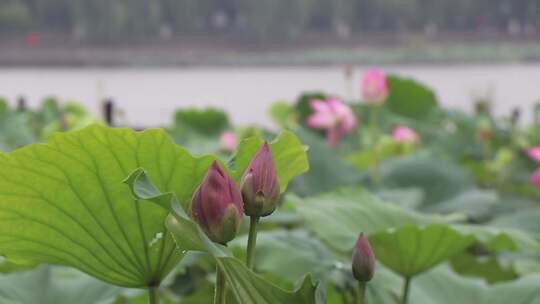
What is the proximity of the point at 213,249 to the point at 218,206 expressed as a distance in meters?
0.02

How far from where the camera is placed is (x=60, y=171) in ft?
1.43

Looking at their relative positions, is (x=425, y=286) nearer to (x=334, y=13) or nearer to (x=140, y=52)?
(x=140, y=52)

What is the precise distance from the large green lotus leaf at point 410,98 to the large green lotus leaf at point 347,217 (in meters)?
0.96

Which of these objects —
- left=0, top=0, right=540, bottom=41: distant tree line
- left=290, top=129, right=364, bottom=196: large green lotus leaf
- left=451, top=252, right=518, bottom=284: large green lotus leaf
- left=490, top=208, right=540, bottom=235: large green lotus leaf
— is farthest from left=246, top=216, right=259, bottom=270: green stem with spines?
left=0, top=0, right=540, bottom=41: distant tree line

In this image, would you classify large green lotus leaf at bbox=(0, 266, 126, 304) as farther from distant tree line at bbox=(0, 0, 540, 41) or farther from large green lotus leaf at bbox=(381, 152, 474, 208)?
distant tree line at bbox=(0, 0, 540, 41)

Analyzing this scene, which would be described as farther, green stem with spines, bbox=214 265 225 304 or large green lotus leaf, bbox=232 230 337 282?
large green lotus leaf, bbox=232 230 337 282

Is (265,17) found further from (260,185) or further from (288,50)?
(260,185)

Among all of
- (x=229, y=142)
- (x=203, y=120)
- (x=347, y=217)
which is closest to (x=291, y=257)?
(x=347, y=217)

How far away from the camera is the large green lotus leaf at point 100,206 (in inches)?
17.1

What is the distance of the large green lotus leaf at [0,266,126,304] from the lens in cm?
54

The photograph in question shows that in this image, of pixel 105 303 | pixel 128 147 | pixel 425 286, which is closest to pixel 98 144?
pixel 128 147

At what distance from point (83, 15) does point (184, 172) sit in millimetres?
26604

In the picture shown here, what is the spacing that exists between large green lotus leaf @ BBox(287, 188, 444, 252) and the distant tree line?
2498 cm

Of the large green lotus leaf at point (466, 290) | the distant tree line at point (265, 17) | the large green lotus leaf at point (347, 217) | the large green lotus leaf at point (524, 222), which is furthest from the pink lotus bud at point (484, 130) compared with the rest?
the distant tree line at point (265, 17)
